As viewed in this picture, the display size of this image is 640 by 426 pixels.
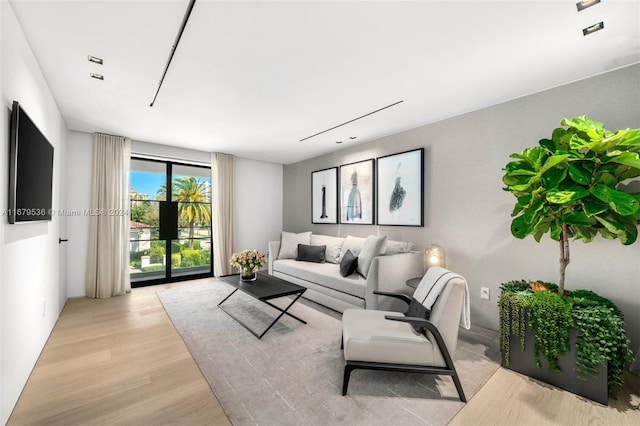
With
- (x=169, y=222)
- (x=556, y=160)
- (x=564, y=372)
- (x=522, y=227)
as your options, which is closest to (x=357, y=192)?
(x=522, y=227)

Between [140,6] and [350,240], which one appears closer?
[140,6]

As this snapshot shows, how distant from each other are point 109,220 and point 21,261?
2.65 m

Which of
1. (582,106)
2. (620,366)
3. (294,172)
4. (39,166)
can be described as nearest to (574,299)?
(620,366)

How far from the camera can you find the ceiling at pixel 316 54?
1685 mm

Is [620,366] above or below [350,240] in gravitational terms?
below

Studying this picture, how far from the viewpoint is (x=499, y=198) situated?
2914 mm

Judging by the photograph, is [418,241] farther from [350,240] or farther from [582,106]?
[582,106]

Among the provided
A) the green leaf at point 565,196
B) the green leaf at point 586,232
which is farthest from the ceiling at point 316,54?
the green leaf at point 586,232

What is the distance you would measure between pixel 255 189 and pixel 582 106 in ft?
17.3

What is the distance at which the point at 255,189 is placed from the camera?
19.8ft

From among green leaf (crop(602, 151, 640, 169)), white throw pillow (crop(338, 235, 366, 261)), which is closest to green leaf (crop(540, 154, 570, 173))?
green leaf (crop(602, 151, 640, 169))

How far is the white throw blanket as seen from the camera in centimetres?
202

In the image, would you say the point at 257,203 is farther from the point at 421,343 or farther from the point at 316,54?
the point at 421,343

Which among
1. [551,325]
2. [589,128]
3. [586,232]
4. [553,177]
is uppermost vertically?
[589,128]
